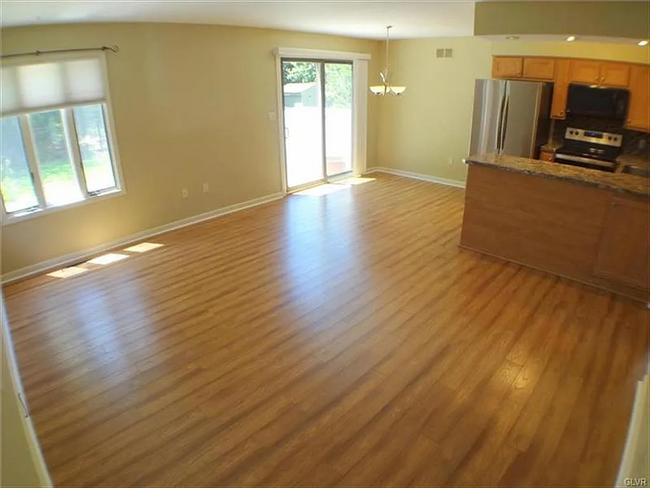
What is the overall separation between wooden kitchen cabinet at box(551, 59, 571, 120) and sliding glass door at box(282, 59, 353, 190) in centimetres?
336

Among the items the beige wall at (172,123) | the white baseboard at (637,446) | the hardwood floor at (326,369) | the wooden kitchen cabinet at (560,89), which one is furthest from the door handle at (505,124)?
the white baseboard at (637,446)

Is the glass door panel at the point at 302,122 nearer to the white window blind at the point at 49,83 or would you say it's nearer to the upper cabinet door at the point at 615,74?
the white window blind at the point at 49,83

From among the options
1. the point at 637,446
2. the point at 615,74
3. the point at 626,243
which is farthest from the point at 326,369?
the point at 615,74

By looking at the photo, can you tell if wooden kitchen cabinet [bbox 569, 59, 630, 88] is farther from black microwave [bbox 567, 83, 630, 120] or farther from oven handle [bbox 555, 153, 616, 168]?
oven handle [bbox 555, 153, 616, 168]

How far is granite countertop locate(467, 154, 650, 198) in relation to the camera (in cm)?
371

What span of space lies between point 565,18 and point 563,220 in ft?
5.82

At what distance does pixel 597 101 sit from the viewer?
5.45 m

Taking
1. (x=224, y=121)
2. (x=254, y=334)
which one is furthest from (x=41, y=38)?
(x=254, y=334)

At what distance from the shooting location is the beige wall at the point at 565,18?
11.3 feet

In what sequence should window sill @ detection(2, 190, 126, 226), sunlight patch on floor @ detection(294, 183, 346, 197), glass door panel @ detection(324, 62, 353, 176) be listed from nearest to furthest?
window sill @ detection(2, 190, 126, 226)
sunlight patch on floor @ detection(294, 183, 346, 197)
glass door panel @ detection(324, 62, 353, 176)

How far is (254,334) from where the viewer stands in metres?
3.43

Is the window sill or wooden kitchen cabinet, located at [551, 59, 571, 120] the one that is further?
wooden kitchen cabinet, located at [551, 59, 571, 120]

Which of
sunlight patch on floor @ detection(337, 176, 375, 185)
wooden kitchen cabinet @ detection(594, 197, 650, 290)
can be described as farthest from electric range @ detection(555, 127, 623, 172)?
sunlight patch on floor @ detection(337, 176, 375, 185)

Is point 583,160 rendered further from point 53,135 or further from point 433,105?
point 53,135
